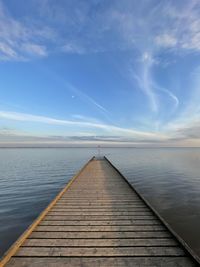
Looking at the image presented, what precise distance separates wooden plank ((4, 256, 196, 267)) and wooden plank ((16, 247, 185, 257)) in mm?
136

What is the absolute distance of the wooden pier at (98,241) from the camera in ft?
14.6

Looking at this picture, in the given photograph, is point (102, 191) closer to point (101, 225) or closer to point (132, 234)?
point (101, 225)

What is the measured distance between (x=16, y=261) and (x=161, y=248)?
3141 millimetres

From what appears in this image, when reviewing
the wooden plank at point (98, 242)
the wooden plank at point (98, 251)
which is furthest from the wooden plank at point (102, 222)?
the wooden plank at point (98, 251)

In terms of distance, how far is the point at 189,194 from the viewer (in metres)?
16.1

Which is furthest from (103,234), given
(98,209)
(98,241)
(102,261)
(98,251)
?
(98,209)

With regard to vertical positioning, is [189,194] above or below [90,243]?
below

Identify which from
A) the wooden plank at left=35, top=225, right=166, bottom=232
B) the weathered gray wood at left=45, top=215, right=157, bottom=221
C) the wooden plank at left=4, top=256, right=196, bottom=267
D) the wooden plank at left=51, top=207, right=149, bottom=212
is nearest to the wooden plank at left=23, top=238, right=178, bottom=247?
the wooden plank at left=4, top=256, right=196, bottom=267

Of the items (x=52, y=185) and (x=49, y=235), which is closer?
(x=49, y=235)

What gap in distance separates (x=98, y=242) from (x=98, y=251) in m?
0.45

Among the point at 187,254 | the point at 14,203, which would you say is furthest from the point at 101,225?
the point at 14,203

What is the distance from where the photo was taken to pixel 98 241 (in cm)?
536

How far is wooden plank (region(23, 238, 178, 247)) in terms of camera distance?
512cm

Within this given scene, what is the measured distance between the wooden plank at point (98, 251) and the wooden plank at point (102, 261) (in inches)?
5.4
